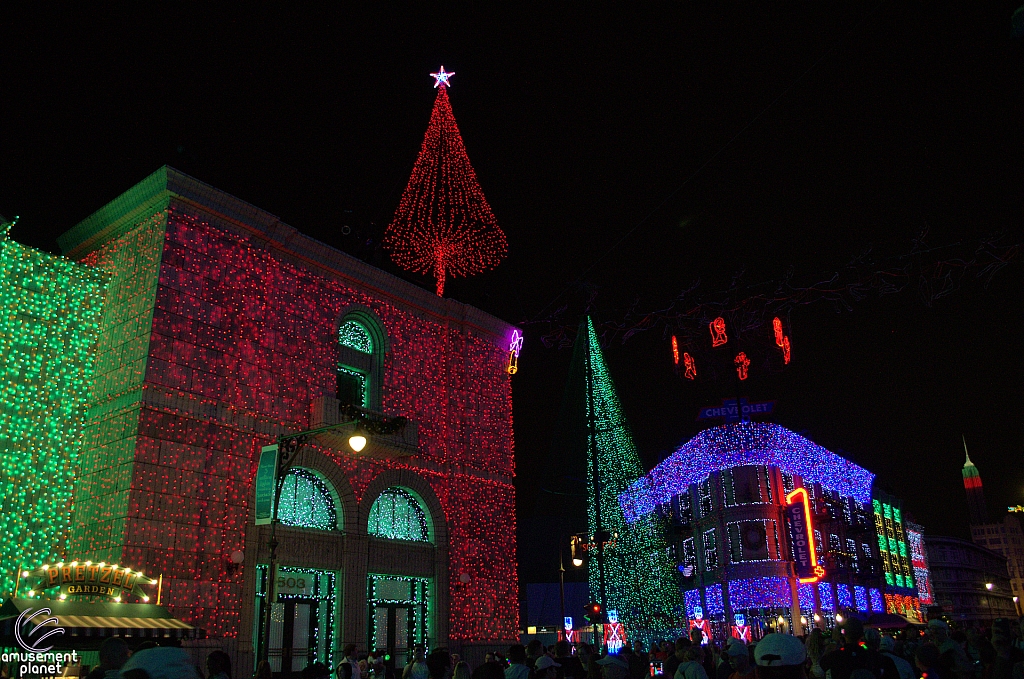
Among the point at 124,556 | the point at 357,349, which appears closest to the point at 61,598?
the point at 124,556

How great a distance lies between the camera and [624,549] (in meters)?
41.5

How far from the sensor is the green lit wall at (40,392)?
1823 cm

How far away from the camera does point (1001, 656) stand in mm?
9180

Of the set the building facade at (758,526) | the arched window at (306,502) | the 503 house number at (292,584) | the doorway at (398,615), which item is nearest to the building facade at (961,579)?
the building facade at (758,526)

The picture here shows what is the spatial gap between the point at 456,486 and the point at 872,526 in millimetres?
47370

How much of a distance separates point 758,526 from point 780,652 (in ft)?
150

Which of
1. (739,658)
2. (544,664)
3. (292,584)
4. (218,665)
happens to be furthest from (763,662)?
(292,584)

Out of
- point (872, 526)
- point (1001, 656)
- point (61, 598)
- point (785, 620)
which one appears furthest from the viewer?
point (872, 526)

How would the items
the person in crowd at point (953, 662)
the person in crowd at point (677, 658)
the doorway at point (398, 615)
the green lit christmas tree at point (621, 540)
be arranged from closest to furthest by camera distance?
the person in crowd at point (953, 662) → the person in crowd at point (677, 658) → the doorway at point (398, 615) → the green lit christmas tree at point (621, 540)

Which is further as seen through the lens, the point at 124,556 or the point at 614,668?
the point at 124,556

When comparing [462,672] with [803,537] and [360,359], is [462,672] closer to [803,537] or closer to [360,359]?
[360,359]

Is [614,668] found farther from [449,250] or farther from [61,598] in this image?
[449,250]

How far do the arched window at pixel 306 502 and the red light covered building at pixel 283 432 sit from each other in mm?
62

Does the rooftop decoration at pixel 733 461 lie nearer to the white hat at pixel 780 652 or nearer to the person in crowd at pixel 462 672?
the person in crowd at pixel 462 672
